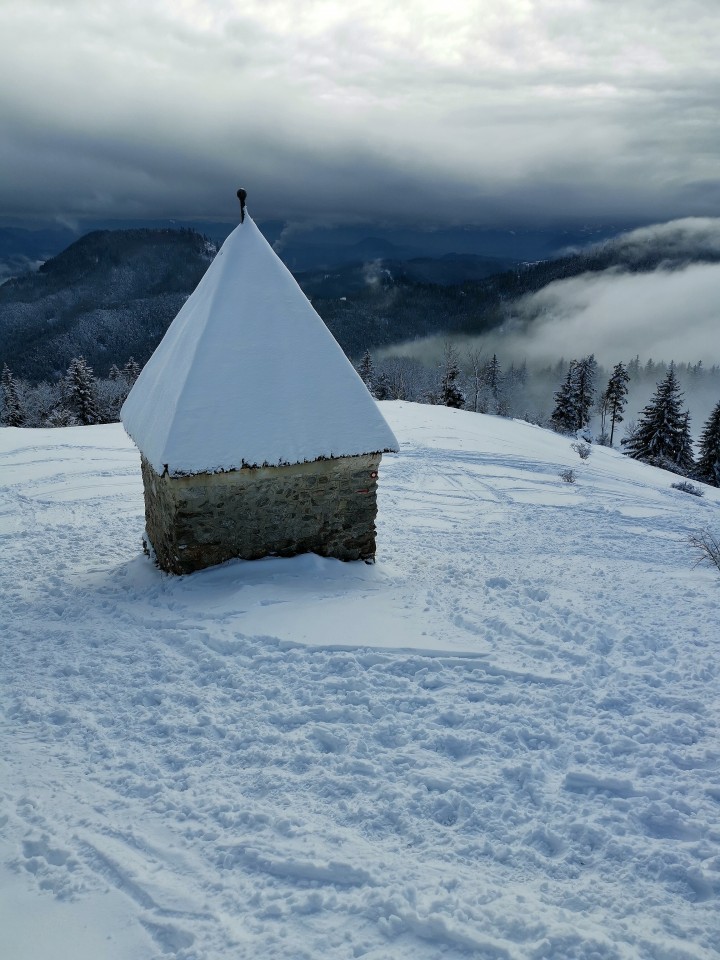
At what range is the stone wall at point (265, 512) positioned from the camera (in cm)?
783

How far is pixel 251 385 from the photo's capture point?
789 centimetres

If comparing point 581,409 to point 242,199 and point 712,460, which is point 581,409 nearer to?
point 712,460

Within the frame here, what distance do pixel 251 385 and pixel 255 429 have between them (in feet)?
2.15

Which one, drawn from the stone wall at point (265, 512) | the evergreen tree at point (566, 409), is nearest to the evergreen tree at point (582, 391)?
the evergreen tree at point (566, 409)

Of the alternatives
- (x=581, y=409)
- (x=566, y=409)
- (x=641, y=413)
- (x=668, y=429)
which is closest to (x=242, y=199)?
(x=668, y=429)

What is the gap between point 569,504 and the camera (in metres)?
13.6

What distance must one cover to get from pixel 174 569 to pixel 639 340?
206300 millimetres

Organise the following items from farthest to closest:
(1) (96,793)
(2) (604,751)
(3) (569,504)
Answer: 1. (3) (569,504)
2. (2) (604,751)
3. (1) (96,793)

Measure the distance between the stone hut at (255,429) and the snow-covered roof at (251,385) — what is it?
0.02 meters

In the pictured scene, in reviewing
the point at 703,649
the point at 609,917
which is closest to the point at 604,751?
the point at 609,917

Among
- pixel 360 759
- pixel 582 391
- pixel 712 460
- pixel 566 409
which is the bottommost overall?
pixel 360 759

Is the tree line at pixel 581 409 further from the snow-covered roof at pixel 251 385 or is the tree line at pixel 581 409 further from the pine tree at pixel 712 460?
the snow-covered roof at pixel 251 385

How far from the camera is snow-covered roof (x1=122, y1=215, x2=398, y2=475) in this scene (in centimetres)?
754

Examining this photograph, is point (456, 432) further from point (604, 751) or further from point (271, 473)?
point (604, 751)
